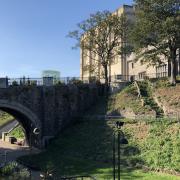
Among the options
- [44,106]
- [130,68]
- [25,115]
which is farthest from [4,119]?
[25,115]

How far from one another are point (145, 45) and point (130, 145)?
19.5m

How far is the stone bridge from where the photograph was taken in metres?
60.6

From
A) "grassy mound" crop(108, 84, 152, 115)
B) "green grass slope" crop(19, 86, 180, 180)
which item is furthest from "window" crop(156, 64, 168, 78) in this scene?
"green grass slope" crop(19, 86, 180, 180)

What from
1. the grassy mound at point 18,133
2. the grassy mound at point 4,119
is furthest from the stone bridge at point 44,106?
the grassy mound at point 4,119

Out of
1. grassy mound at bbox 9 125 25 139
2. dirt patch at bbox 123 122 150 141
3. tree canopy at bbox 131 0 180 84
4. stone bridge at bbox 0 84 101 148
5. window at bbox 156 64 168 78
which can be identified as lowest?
grassy mound at bbox 9 125 25 139

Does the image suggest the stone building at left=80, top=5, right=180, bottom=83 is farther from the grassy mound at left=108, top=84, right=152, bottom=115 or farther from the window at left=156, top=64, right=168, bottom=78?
the grassy mound at left=108, top=84, right=152, bottom=115

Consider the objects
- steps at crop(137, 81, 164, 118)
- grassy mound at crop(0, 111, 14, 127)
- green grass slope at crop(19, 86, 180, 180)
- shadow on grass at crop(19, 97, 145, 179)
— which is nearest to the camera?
green grass slope at crop(19, 86, 180, 180)

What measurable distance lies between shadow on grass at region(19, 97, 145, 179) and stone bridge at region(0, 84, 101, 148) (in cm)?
240

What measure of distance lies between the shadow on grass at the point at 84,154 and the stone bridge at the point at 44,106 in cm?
240

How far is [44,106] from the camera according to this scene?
206ft

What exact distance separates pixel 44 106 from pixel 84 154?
14059 mm

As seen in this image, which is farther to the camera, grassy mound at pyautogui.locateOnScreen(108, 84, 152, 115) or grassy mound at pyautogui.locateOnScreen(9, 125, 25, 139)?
grassy mound at pyautogui.locateOnScreen(9, 125, 25, 139)

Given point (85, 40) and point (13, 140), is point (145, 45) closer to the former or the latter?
point (85, 40)

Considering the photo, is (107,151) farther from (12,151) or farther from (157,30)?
(157,30)
